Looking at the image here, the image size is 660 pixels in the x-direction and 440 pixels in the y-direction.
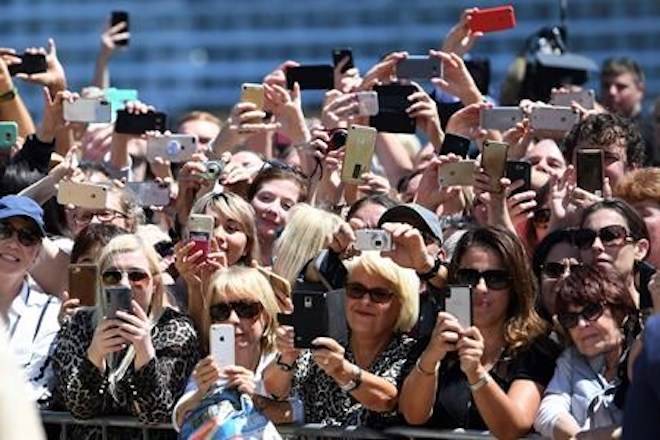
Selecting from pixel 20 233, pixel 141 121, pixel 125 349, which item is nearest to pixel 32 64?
pixel 141 121

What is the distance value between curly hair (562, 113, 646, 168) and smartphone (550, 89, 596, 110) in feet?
2.35

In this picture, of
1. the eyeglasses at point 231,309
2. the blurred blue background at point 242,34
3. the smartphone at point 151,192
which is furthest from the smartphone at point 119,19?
the blurred blue background at point 242,34

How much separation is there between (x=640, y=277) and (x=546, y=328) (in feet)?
1.55

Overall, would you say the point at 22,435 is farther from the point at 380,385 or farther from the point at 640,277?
Result: the point at 640,277

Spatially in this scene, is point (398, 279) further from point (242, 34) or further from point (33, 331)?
point (242, 34)

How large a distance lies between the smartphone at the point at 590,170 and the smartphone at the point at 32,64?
10.8 ft

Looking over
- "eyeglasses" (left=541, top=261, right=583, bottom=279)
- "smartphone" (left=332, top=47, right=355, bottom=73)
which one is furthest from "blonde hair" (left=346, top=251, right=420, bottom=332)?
"smartphone" (left=332, top=47, right=355, bottom=73)

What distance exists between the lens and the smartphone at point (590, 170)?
9.51 m

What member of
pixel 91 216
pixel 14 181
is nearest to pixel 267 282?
pixel 91 216

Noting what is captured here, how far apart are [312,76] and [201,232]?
6.44ft

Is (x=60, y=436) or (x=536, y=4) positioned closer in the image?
(x=60, y=436)

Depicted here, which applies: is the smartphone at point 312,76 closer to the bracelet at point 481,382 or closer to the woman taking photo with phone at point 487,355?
the woman taking photo with phone at point 487,355

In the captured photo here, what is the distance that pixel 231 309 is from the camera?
874 centimetres

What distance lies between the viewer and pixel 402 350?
8.66 m
